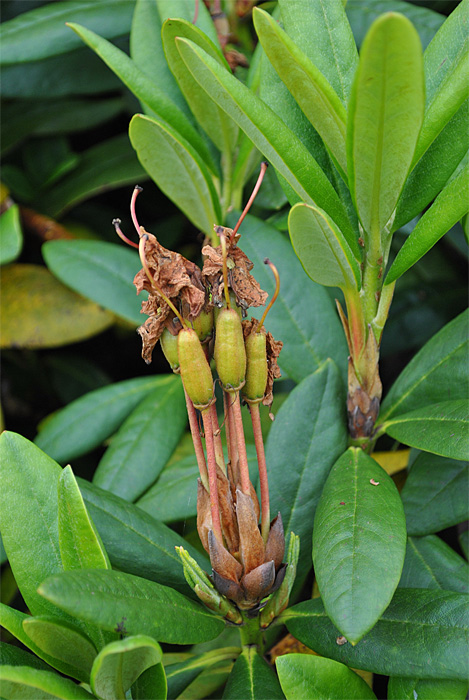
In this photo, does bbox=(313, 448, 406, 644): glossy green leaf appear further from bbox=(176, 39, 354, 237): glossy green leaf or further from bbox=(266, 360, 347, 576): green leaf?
bbox=(176, 39, 354, 237): glossy green leaf

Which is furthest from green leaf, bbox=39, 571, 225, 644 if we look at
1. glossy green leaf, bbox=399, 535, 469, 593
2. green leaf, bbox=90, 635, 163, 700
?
glossy green leaf, bbox=399, 535, 469, 593

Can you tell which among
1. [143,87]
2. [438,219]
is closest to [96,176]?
[143,87]

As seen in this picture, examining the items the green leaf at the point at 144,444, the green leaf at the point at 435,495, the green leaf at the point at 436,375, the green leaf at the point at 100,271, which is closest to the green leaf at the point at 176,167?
the green leaf at the point at 100,271

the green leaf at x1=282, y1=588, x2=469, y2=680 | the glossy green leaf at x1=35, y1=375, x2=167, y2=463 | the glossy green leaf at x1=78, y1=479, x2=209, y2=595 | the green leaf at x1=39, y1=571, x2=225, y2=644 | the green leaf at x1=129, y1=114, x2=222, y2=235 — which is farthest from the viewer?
the glossy green leaf at x1=35, y1=375, x2=167, y2=463

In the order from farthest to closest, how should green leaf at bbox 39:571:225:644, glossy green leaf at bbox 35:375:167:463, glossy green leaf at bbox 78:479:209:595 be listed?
glossy green leaf at bbox 35:375:167:463 < glossy green leaf at bbox 78:479:209:595 < green leaf at bbox 39:571:225:644

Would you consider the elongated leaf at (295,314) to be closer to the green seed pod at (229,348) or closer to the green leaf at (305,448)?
the green leaf at (305,448)

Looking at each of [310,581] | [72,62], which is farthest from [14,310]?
[310,581]

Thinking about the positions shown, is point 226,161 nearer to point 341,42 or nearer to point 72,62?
point 341,42
